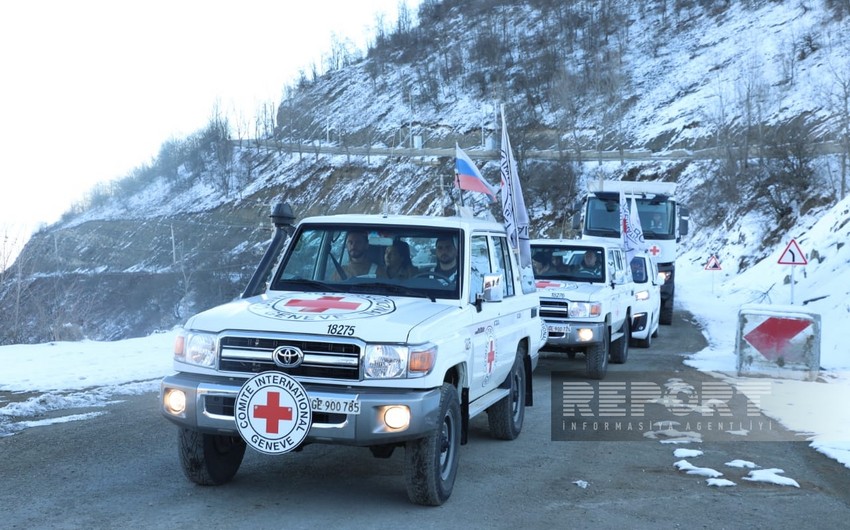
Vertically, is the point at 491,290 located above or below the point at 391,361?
above

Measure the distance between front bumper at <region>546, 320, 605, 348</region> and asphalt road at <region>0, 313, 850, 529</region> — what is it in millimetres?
3076

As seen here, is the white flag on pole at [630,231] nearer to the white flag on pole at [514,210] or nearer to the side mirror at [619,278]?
the side mirror at [619,278]

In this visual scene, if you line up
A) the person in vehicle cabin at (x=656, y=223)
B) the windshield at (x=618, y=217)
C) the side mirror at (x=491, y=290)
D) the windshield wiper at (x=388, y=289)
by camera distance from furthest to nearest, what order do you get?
the person in vehicle cabin at (x=656, y=223) < the windshield at (x=618, y=217) < the side mirror at (x=491, y=290) < the windshield wiper at (x=388, y=289)

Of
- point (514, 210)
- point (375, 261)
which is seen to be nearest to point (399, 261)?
point (375, 261)

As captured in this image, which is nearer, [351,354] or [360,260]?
[351,354]

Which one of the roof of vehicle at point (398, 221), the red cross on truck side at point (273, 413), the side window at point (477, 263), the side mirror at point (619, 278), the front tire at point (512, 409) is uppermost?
the roof of vehicle at point (398, 221)

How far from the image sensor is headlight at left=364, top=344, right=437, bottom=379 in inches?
214

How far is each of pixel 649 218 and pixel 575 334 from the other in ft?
41.6

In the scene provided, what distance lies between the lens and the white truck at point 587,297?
12.1m

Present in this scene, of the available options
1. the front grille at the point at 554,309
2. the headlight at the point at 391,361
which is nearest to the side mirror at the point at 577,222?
the front grille at the point at 554,309

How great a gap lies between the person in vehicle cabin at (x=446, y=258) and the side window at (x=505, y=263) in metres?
0.99

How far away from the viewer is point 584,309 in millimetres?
12102

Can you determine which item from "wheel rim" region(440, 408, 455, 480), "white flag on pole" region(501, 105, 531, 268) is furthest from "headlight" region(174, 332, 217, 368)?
"white flag on pole" region(501, 105, 531, 268)

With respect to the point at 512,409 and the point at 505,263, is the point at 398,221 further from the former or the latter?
the point at 512,409
